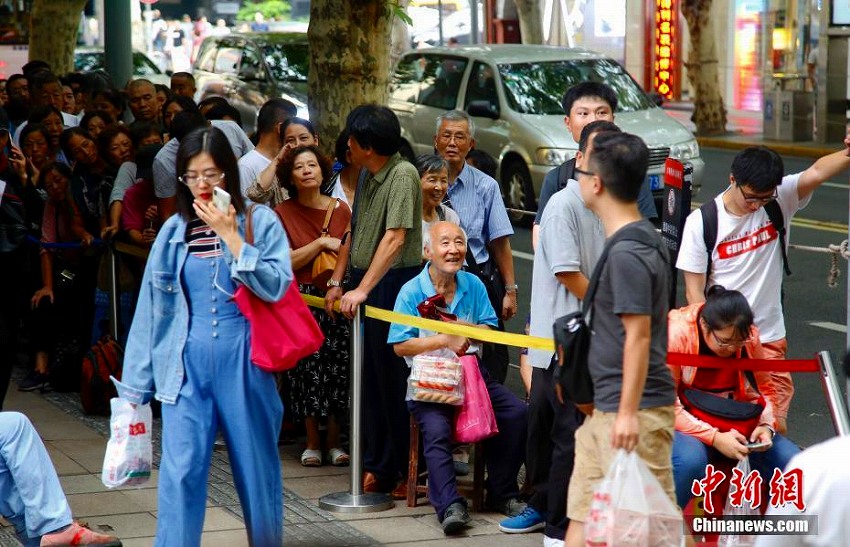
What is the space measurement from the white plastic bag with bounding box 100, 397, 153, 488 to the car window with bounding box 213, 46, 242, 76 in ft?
52.9

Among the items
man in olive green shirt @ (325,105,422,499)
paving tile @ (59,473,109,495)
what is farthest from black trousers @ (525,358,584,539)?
paving tile @ (59,473,109,495)

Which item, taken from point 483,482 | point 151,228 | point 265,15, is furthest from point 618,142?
point 265,15

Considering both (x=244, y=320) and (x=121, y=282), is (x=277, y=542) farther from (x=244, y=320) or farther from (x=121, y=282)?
(x=121, y=282)

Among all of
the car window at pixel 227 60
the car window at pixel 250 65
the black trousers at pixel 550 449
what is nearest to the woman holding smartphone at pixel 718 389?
the black trousers at pixel 550 449

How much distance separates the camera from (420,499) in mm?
6594

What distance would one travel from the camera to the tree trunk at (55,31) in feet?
64.5

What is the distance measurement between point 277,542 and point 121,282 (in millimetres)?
3717

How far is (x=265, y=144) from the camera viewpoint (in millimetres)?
7691

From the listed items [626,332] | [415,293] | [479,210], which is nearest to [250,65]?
[479,210]

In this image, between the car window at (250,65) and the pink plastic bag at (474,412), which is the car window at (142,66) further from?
the pink plastic bag at (474,412)

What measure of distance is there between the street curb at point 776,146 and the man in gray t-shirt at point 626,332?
54.9 feet

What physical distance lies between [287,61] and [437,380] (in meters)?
14.7

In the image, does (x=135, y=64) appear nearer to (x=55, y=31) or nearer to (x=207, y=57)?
(x=207, y=57)

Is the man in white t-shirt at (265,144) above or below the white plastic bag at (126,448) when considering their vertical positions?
above
